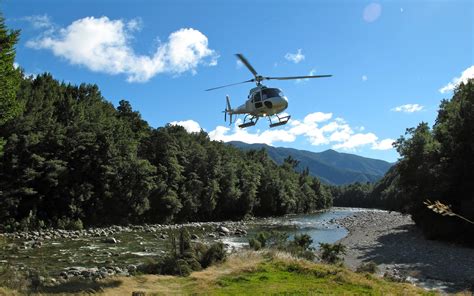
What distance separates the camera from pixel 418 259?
32375mm

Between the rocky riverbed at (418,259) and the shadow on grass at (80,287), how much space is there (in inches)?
581

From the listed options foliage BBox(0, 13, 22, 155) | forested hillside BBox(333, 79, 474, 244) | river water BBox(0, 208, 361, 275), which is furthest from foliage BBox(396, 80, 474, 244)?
foliage BBox(0, 13, 22, 155)

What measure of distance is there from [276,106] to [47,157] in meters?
33.3

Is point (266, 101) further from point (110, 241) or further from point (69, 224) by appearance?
point (69, 224)

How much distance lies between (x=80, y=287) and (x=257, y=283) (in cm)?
757

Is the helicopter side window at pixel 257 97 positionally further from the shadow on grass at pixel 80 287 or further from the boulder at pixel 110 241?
the boulder at pixel 110 241

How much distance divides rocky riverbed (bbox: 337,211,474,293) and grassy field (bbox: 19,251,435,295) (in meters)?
4.73

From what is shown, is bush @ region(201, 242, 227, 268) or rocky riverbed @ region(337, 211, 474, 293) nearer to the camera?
bush @ region(201, 242, 227, 268)

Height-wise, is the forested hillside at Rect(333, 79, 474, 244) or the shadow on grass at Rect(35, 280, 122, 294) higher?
the forested hillside at Rect(333, 79, 474, 244)

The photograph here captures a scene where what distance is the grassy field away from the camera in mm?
17656

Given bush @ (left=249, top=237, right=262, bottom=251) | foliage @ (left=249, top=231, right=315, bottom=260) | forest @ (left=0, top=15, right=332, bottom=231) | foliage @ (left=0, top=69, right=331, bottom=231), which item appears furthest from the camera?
foliage @ (left=0, top=69, right=331, bottom=231)

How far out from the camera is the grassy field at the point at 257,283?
57.9 ft

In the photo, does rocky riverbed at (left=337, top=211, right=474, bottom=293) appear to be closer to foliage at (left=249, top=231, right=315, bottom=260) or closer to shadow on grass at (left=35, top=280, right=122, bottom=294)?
foliage at (left=249, top=231, right=315, bottom=260)

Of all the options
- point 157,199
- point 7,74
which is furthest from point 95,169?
point 7,74
